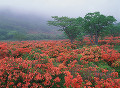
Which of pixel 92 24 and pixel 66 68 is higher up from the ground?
pixel 92 24

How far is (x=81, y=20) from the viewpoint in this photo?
15320 millimetres

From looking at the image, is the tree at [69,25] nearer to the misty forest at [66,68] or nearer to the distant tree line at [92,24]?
the distant tree line at [92,24]

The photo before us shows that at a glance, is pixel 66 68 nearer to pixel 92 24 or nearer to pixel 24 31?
pixel 92 24

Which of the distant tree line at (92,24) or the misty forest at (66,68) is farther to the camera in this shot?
the distant tree line at (92,24)

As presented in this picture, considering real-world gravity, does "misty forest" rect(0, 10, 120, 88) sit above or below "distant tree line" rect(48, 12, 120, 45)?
below

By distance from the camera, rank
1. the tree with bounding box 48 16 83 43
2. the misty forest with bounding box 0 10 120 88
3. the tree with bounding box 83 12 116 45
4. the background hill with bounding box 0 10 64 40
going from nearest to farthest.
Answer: the misty forest with bounding box 0 10 120 88, the tree with bounding box 83 12 116 45, the tree with bounding box 48 16 83 43, the background hill with bounding box 0 10 64 40

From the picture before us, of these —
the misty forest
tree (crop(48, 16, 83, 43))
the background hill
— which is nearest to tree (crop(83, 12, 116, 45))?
the misty forest

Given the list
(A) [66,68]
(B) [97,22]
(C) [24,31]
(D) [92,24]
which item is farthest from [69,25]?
(C) [24,31]

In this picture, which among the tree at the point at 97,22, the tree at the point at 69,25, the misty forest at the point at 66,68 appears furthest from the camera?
the tree at the point at 69,25

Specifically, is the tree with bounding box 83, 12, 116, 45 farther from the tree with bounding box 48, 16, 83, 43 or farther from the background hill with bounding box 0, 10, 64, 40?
the background hill with bounding box 0, 10, 64, 40

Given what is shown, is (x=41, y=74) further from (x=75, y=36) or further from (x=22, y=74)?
(x=75, y=36)

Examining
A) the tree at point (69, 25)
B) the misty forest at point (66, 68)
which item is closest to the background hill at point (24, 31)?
the tree at point (69, 25)

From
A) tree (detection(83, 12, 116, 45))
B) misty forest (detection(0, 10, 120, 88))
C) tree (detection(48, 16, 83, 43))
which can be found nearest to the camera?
misty forest (detection(0, 10, 120, 88))

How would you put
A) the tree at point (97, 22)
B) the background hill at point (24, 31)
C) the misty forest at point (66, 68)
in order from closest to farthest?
the misty forest at point (66, 68), the tree at point (97, 22), the background hill at point (24, 31)
